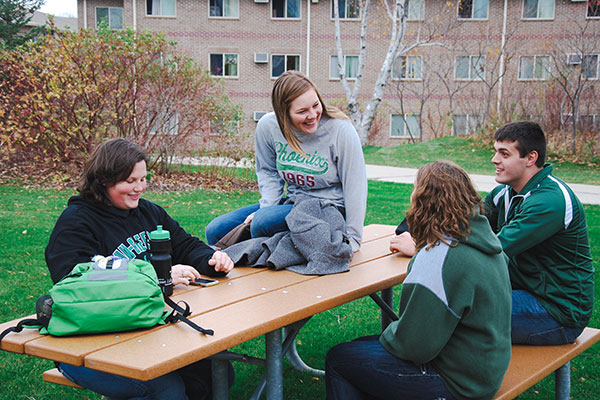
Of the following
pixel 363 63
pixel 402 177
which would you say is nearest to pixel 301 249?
pixel 402 177

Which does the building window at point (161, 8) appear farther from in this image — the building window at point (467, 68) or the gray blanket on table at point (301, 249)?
the gray blanket on table at point (301, 249)

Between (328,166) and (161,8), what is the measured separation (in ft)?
84.7

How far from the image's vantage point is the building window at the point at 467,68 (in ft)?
85.0

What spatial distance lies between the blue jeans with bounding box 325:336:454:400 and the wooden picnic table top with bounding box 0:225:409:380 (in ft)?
0.76

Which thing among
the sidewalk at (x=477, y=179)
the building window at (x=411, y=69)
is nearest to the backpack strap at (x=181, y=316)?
the sidewalk at (x=477, y=179)

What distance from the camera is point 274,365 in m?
2.46

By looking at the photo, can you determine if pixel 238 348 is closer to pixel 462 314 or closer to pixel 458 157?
pixel 462 314

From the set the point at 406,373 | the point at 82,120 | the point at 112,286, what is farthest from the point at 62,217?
the point at 82,120

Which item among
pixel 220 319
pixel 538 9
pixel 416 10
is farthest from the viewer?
pixel 538 9

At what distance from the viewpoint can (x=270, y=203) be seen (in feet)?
12.7

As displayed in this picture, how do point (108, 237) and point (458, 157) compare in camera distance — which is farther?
point (458, 157)

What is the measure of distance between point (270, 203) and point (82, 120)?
28.0 feet

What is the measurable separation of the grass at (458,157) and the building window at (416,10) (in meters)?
7.84

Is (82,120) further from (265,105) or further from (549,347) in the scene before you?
(265,105)
